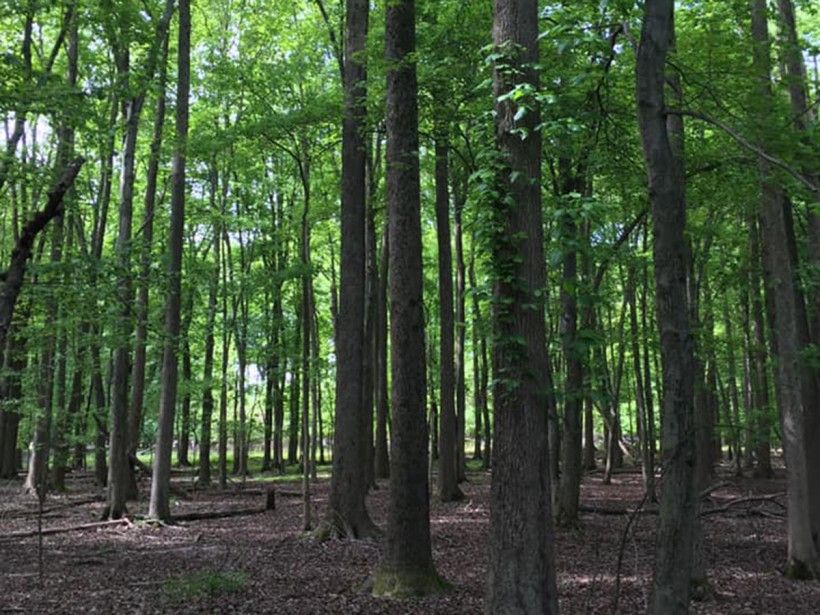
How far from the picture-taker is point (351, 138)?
10.9 m

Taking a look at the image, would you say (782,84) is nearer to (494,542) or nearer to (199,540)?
(494,542)

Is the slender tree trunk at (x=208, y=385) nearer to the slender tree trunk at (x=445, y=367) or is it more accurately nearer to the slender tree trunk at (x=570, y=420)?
the slender tree trunk at (x=445, y=367)

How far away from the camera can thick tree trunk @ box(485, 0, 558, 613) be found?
4.93 metres

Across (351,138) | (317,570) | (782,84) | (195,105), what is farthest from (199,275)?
(782,84)

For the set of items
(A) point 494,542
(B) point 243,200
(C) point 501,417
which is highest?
(B) point 243,200

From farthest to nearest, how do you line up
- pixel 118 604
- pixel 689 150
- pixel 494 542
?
1. pixel 689 150
2. pixel 118 604
3. pixel 494 542

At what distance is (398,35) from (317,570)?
21.7 ft

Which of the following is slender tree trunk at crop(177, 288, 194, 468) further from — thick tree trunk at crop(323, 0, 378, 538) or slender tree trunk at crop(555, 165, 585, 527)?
slender tree trunk at crop(555, 165, 585, 527)

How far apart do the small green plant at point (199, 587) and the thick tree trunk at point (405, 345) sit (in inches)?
62.8

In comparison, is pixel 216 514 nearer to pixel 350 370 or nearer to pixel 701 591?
pixel 350 370

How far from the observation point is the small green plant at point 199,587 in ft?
22.6

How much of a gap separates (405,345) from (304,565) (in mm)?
3579

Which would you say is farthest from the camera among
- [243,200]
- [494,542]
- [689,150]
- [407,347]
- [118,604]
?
[243,200]

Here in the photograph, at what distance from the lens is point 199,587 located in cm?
699
